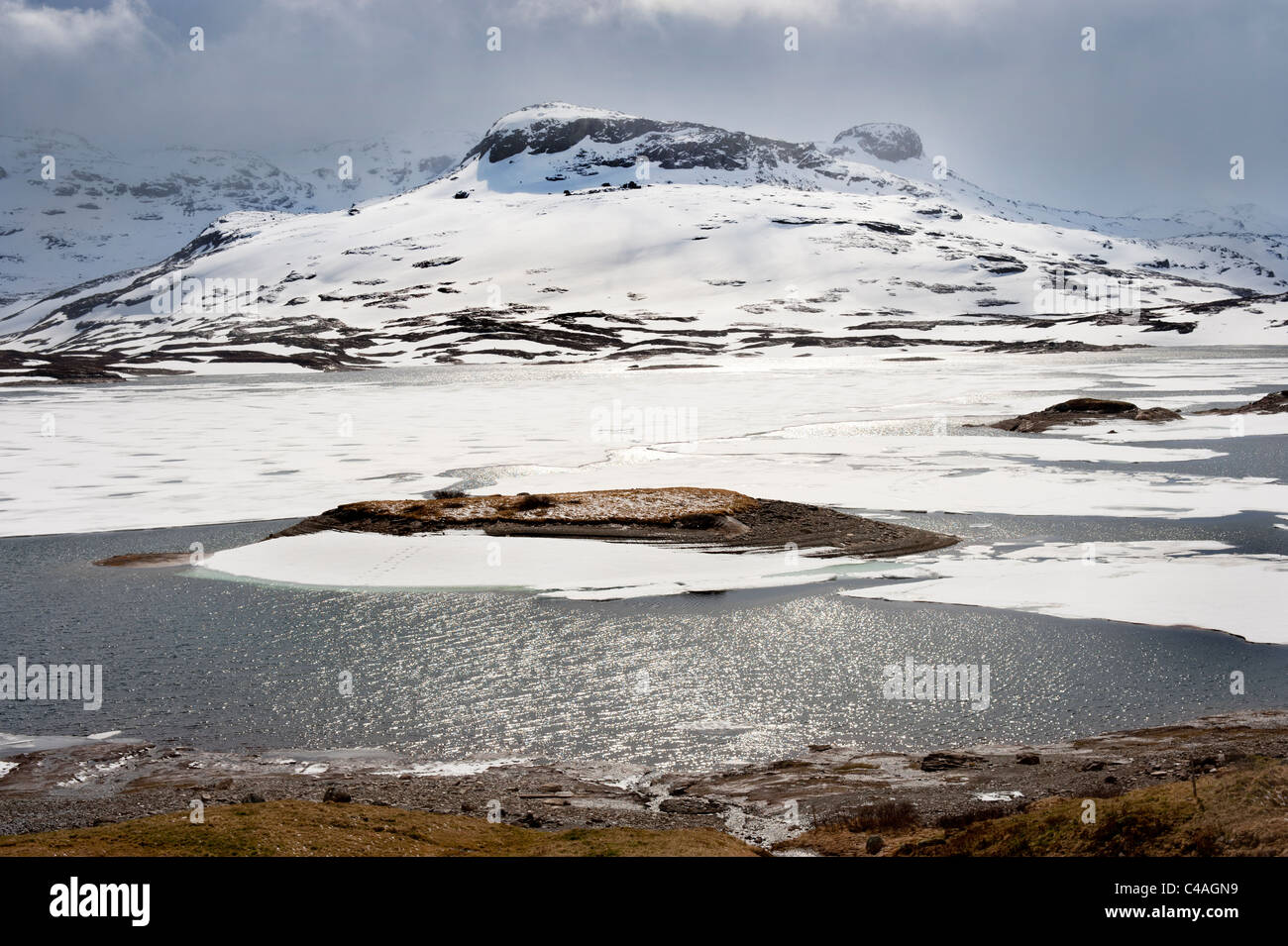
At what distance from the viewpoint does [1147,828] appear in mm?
8016

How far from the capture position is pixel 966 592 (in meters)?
20.8

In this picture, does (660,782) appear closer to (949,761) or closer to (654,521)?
(949,761)

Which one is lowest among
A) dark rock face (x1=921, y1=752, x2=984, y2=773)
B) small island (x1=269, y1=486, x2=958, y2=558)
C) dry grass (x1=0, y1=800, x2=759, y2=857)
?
dark rock face (x1=921, y1=752, x2=984, y2=773)

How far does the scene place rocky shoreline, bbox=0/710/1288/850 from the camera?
10.7 meters

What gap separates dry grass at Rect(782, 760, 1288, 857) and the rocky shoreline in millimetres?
1102

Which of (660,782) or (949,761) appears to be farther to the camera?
(949,761)

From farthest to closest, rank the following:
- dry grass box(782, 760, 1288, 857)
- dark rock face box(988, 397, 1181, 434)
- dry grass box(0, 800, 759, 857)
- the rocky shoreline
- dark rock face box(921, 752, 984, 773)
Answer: dark rock face box(988, 397, 1181, 434), dark rock face box(921, 752, 984, 773), the rocky shoreline, dry grass box(0, 800, 759, 857), dry grass box(782, 760, 1288, 857)

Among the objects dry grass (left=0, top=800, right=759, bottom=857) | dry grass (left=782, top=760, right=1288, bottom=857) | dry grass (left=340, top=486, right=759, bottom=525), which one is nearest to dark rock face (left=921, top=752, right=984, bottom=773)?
dry grass (left=782, top=760, right=1288, bottom=857)

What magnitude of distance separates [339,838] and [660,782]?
4.46 m

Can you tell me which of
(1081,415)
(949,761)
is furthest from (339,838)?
(1081,415)

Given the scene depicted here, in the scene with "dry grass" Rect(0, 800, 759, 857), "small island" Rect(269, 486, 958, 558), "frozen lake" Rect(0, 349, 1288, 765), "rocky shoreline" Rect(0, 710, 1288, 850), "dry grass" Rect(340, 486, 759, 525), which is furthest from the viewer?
"dry grass" Rect(340, 486, 759, 525)

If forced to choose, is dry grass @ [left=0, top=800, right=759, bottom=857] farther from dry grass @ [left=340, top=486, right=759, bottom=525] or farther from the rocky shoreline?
dry grass @ [left=340, top=486, right=759, bottom=525]
